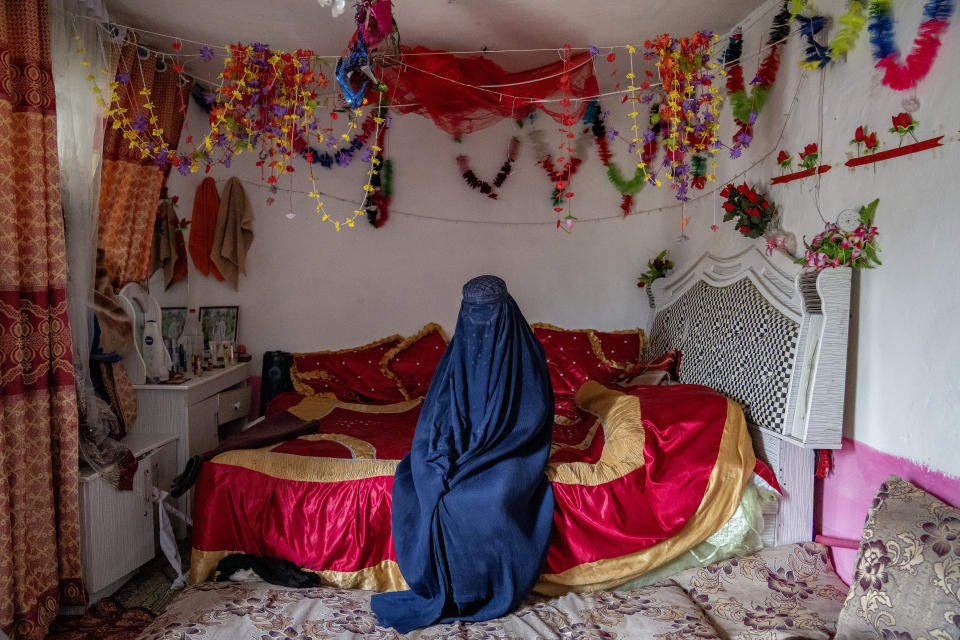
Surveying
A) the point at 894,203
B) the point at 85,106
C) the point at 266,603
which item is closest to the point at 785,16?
the point at 894,203

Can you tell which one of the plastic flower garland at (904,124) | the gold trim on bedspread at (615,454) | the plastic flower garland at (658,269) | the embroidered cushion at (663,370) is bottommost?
the gold trim on bedspread at (615,454)

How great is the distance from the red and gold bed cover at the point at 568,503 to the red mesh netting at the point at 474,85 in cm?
169

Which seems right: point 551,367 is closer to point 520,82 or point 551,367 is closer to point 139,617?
point 520,82

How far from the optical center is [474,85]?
343 centimetres

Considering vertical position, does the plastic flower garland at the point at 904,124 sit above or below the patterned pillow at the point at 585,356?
above

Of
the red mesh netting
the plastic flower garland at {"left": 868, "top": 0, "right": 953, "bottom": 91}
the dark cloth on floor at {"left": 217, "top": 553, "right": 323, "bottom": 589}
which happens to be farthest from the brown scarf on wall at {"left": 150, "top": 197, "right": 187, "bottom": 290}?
the plastic flower garland at {"left": 868, "top": 0, "right": 953, "bottom": 91}

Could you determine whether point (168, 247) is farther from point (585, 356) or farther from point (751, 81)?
point (751, 81)

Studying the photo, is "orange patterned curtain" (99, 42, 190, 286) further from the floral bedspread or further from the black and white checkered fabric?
the black and white checkered fabric

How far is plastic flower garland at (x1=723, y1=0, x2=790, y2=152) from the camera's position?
3.01 m

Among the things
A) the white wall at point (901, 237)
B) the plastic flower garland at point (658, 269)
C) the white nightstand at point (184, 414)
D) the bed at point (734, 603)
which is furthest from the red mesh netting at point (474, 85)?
the bed at point (734, 603)

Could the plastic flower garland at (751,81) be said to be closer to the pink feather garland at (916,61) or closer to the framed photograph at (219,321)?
the pink feather garland at (916,61)

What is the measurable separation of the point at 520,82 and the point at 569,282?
1719 mm

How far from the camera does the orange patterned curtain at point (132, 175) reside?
10.5ft

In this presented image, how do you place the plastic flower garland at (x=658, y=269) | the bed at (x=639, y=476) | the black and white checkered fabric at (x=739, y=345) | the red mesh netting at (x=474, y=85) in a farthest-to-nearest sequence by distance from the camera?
the plastic flower garland at (x=658, y=269) < the red mesh netting at (x=474, y=85) < the black and white checkered fabric at (x=739, y=345) < the bed at (x=639, y=476)
